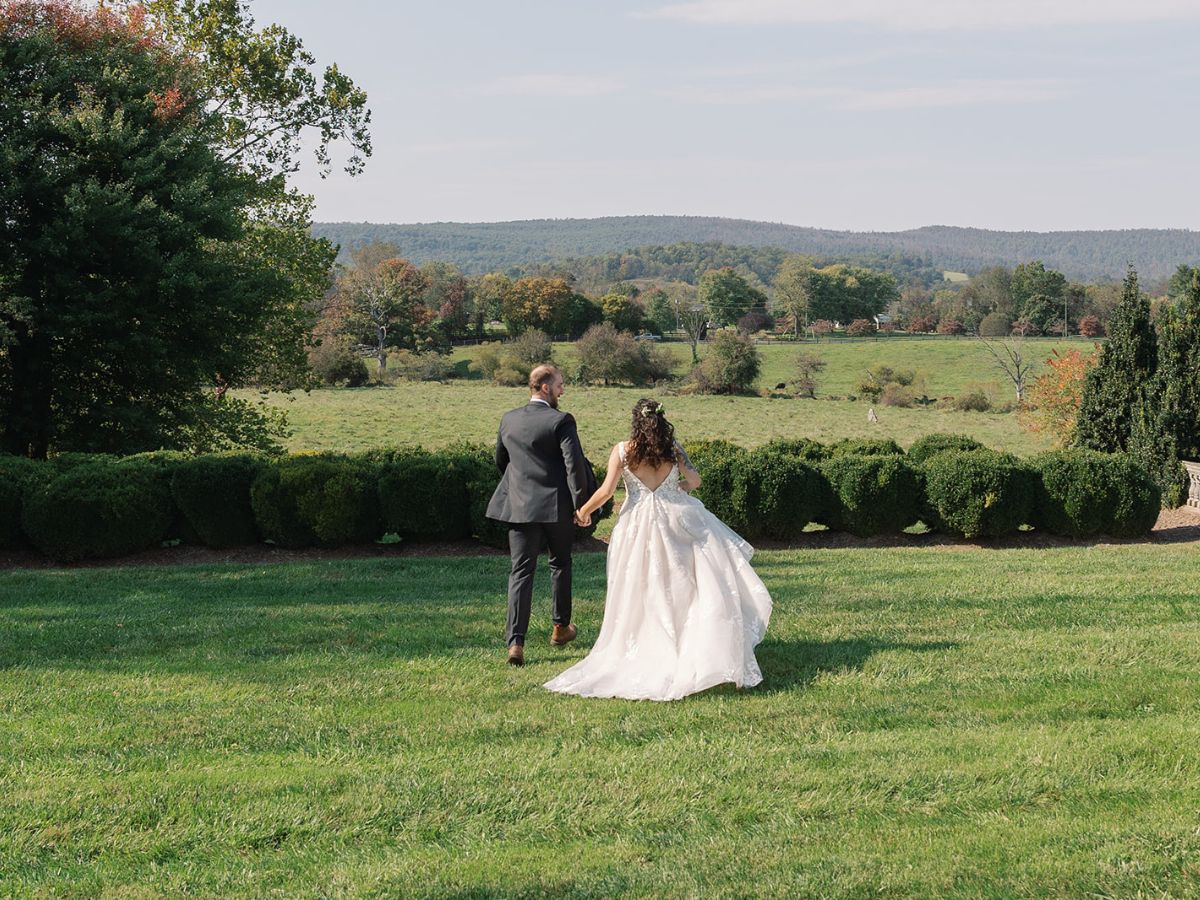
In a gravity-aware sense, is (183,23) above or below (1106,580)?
above

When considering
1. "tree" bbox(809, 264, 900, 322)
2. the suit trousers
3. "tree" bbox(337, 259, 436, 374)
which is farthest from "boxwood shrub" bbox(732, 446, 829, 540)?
"tree" bbox(809, 264, 900, 322)

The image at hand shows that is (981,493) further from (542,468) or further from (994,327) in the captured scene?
(994,327)

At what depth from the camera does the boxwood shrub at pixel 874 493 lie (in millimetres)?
15242

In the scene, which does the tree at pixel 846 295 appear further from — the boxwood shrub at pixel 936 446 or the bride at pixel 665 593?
the bride at pixel 665 593

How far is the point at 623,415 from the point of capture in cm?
5262

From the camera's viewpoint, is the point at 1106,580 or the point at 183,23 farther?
the point at 183,23

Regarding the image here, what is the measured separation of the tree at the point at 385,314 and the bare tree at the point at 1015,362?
3968 centimetres

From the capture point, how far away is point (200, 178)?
59.0 feet

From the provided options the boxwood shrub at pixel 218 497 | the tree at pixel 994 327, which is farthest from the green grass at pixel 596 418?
the tree at pixel 994 327

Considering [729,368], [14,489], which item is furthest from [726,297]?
[14,489]

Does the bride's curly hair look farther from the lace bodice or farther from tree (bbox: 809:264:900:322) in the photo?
tree (bbox: 809:264:900:322)

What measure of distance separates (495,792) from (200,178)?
601 inches

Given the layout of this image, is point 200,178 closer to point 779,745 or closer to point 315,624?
point 315,624

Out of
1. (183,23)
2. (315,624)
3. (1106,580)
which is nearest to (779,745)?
(315,624)
